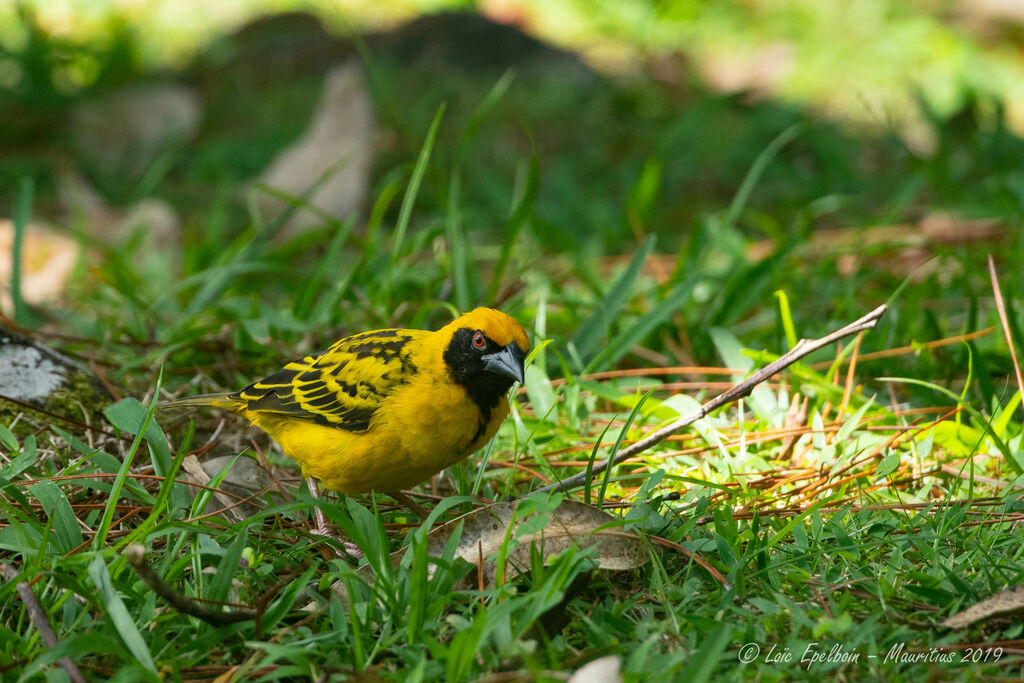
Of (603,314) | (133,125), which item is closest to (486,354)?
(603,314)

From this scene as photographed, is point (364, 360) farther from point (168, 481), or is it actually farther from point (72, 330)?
point (72, 330)

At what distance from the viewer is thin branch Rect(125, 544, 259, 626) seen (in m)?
1.94

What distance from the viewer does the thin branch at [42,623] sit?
2.09 m

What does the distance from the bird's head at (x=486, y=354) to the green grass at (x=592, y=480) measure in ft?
0.84

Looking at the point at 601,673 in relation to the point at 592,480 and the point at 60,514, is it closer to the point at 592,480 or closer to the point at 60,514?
the point at 592,480

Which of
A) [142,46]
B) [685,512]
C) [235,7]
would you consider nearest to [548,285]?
[685,512]

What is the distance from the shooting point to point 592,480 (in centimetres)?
282

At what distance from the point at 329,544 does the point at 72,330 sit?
2.82 m

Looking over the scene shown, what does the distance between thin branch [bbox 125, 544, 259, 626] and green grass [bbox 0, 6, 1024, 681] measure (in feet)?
0.20

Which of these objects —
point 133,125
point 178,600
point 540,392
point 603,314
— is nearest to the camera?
point 178,600

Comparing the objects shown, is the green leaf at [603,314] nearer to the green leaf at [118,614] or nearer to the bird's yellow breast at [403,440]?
the bird's yellow breast at [403,440]

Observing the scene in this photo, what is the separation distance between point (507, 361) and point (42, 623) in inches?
57.9

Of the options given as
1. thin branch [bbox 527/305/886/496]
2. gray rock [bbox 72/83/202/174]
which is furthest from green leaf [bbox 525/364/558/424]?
gray rock [bbox 72/83/202/174]

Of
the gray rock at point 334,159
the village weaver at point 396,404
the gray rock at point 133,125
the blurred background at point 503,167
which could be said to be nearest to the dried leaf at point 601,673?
the village weaver at point 396,404
